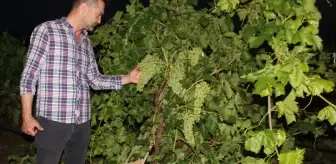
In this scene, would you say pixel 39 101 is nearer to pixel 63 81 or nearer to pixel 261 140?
pixel 63 81

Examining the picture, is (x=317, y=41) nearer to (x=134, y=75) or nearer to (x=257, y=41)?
(x=257, y=41)

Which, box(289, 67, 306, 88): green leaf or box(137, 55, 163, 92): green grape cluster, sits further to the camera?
box(137, 55, 163, 92): green grape cluster

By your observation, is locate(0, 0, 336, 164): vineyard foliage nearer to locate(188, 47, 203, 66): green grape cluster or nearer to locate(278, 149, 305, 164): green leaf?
locate(188, 47, 203, 66): green grape cluster

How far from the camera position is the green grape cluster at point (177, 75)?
3031mm

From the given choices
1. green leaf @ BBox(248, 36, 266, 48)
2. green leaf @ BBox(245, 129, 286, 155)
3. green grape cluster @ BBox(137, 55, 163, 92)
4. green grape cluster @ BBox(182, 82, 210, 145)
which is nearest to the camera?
green leaf @ BBox(245, 129, 286, 155)

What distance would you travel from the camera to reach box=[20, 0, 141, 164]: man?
319cm

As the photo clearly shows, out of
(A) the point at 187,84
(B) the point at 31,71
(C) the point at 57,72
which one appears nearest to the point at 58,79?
(C) the point at 57,72

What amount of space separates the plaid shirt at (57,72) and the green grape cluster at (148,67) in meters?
0.34

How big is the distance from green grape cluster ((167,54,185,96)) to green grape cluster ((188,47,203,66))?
52 millimetres

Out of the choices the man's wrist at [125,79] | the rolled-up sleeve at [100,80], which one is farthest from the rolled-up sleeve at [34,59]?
the man's wrist at [125,79]

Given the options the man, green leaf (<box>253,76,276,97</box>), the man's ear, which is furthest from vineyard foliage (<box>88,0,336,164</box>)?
green leaf (<box>253,76,276,97</box>)

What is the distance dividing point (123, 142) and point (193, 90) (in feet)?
2.88

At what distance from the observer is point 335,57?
3.95 metres

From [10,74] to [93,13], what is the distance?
533 cm
